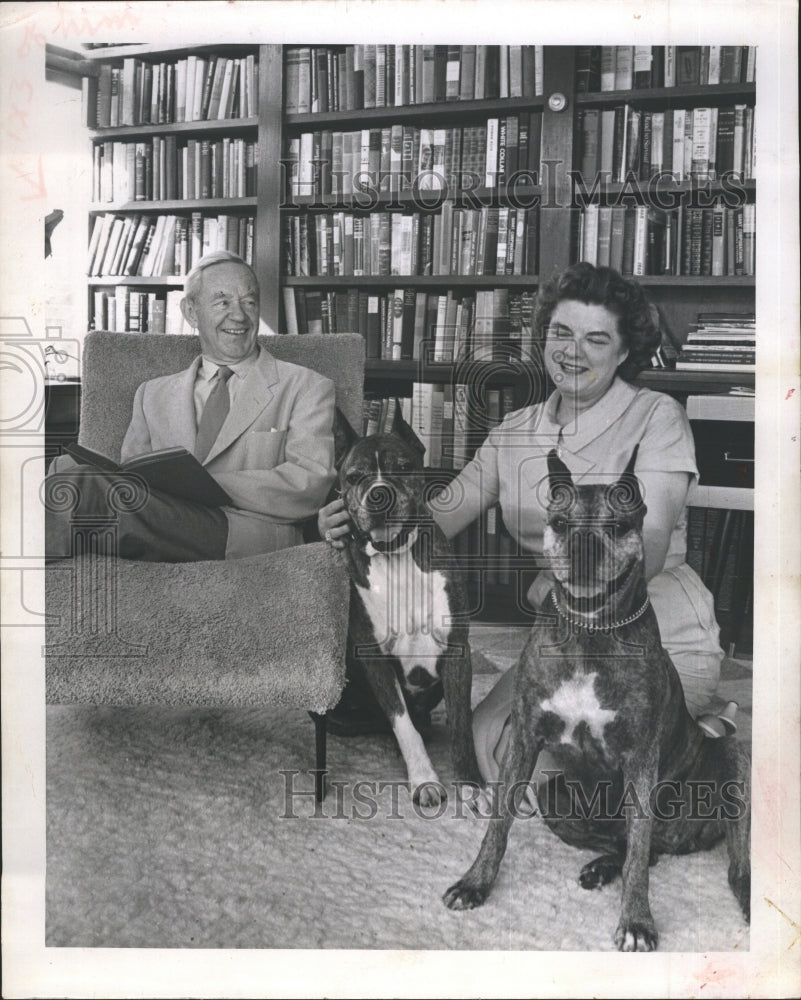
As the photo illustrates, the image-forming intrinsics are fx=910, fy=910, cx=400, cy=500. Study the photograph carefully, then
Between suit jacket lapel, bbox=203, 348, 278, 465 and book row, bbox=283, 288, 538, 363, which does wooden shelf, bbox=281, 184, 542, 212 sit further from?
suit jacket lapel, bbox=203, 348, 278, 465

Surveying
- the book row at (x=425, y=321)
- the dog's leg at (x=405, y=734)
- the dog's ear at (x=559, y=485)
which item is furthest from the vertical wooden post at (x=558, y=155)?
the dog's leg at (x=405, y=734)

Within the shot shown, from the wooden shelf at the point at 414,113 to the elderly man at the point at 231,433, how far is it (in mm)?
281

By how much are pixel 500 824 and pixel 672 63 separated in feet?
4.58

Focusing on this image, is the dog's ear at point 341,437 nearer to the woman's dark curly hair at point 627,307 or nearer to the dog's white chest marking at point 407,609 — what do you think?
the dog's white chest marking at point 407,609

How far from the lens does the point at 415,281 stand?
5.65ft

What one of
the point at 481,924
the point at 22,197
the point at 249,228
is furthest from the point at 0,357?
the point at 481,924

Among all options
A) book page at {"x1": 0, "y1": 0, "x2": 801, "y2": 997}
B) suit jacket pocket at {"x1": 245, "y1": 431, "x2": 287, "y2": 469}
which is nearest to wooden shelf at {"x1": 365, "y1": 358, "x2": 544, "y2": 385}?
suit jacket pocket at {"x1": 245, "y1": 431, "x2": 287, "y2": 469}

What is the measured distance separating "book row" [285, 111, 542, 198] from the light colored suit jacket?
1.15 feet

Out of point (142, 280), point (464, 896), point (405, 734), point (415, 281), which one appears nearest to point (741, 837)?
point (464, 896)

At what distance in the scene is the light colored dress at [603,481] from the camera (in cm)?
162

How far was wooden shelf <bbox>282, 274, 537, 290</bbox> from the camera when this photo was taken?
1.69m

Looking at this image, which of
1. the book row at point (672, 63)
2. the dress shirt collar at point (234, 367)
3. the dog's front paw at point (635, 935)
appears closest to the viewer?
the dog's front paw at point (635, 935)

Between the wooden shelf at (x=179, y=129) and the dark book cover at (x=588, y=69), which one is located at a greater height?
the dark book cover at (x=588, y=69)

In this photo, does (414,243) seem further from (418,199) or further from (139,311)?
(139,311)
